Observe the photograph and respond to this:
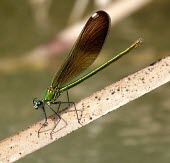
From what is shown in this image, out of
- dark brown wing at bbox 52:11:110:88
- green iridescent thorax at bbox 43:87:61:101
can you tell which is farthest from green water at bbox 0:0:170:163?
dark brown wing at bbox 52:11:110:88

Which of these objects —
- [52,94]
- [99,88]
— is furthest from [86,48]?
[99,88]

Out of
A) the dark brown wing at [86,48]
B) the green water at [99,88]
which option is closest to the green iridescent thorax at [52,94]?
the dark brown wing at [86,48]

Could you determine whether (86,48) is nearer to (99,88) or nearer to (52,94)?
(52,94)

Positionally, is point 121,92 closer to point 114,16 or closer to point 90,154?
point 90,154

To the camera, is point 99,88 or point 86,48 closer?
point 86,48

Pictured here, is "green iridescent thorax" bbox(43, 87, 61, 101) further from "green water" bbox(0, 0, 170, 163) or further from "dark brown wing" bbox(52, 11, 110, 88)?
"green water" bbox(0, 0, 170, 163)

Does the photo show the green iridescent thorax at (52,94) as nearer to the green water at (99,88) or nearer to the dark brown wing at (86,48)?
the dark brown wing at (86,48)

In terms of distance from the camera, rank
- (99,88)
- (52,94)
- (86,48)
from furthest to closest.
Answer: (99,88) < (52,94) < (86,48)
